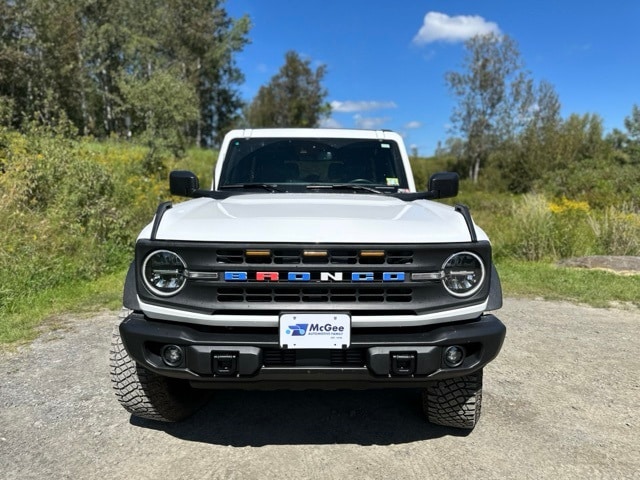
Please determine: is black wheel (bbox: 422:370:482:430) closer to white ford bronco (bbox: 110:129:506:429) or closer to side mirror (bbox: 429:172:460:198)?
white ford bronco (bbox: 110:129:506:429)

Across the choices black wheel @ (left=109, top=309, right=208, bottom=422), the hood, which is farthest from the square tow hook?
black wheel @ (left=109, top=309, right=208, bottom=422)

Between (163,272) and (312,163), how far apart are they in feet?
6.20

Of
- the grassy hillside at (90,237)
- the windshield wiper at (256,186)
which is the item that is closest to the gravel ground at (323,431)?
the windshield wiper at (256,186)

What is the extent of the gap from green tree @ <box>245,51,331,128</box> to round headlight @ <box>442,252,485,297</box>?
136ft

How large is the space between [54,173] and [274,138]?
6.64 metres

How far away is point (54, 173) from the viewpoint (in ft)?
30.0

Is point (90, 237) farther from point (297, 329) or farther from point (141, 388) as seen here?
point (297, 329)

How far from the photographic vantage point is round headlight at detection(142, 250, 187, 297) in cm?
241

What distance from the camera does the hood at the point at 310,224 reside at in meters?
2.37

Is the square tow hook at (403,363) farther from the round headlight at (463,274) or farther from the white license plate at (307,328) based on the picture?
the round headlight at (463,274)

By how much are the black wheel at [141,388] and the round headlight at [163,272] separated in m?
0.55

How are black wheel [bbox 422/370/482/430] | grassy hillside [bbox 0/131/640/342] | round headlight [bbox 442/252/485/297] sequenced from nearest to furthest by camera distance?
round headlight [bbox 442/252/485/297] < black wheel [bbox 422/370/482/430] < grassy hillside [bbox 0/131/640/342]

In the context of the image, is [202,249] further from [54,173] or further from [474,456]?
[54,173]

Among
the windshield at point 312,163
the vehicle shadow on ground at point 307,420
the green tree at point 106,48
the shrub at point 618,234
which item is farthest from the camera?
the green tree at point 106,48
